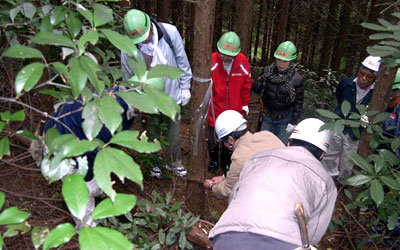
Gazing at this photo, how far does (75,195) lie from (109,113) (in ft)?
0.89

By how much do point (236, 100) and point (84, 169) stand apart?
323cm

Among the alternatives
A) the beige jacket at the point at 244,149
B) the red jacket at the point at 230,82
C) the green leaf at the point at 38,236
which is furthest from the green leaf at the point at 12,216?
the red jacket at the point at 230,82

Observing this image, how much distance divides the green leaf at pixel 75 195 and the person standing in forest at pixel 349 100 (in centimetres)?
305

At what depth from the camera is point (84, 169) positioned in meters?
1.18

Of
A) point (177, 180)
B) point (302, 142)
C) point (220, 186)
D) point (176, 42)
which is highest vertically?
point (176, 42)

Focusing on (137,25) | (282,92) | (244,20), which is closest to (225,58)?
(282,92)

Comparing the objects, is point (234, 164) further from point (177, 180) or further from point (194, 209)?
point (177, 180)

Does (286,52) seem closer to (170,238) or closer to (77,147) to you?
(170,238)

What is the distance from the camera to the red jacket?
4.05 m

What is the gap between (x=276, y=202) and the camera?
5.89 ft

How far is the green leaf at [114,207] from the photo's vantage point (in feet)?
2.98

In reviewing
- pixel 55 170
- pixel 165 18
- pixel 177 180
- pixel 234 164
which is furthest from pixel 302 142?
pixel 165 18

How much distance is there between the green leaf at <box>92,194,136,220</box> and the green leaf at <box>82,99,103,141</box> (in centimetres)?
21

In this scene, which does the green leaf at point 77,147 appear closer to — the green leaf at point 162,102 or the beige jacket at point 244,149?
the green leaf at point 162,102
